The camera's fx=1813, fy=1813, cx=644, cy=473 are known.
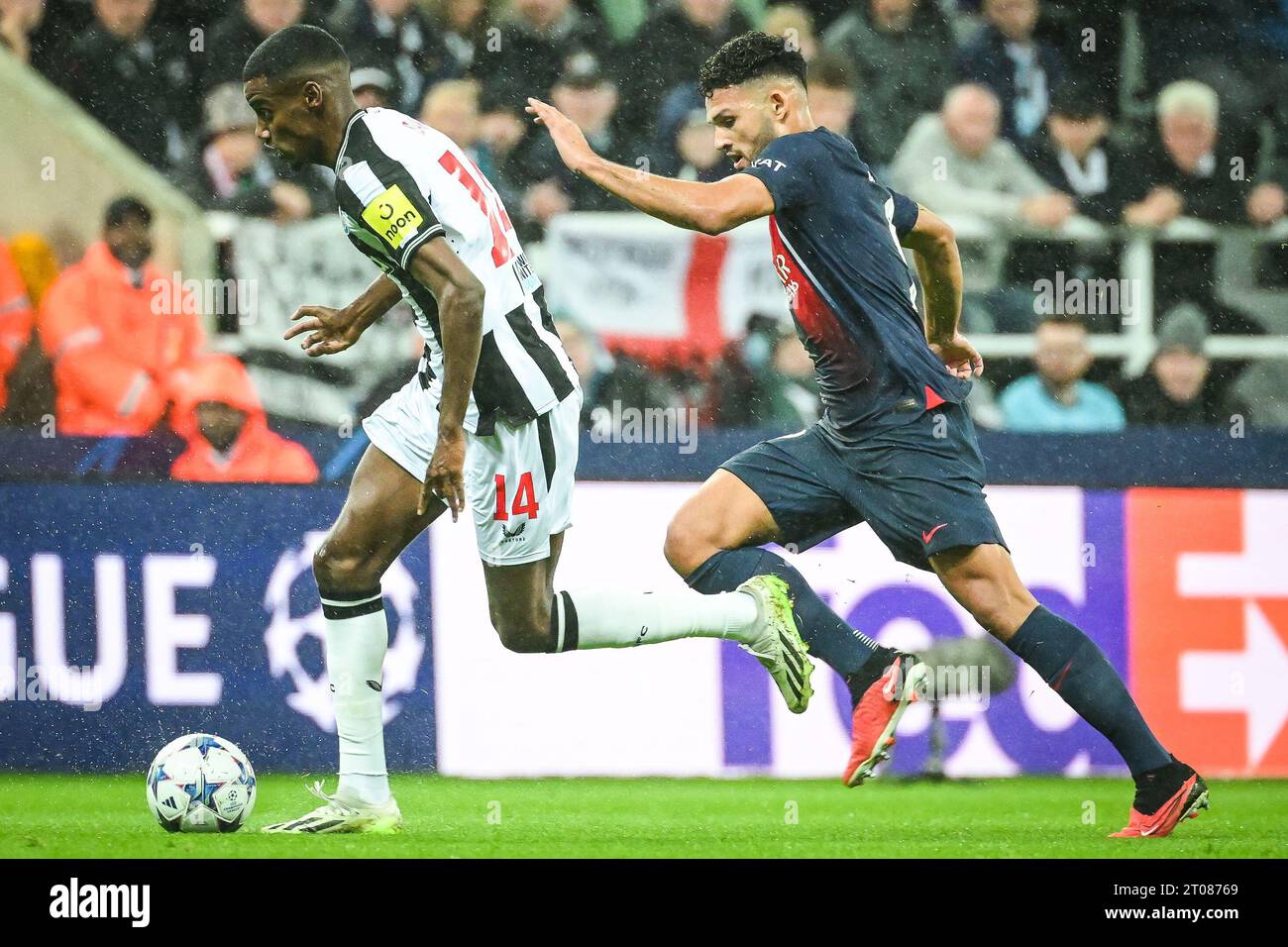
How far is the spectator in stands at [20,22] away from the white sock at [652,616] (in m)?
4.02

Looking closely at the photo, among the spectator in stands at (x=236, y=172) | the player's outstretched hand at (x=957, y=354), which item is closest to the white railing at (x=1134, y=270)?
the player's outstretched hand at (x=957, y=354)

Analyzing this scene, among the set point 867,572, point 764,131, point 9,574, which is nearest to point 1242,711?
point 867,572

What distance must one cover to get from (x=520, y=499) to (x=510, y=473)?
0.08 m

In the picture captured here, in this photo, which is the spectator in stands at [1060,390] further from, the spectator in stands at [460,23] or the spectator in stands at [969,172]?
the spectator in stands at [460,23]

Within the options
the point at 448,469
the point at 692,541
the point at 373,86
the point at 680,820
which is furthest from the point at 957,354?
the point at 373,86

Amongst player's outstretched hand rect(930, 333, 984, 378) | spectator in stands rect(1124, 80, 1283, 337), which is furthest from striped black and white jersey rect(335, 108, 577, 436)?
spectator in stands rect(1124, 80, 1283, 337)

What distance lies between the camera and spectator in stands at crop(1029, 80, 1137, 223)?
7579mm

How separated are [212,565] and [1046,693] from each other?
3060 mm

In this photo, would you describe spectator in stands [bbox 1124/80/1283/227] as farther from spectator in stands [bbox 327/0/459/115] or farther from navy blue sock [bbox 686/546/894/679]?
navy blue sock [bbox 686/546/894/679]

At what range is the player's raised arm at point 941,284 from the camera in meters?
5.30

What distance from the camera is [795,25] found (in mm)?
7965

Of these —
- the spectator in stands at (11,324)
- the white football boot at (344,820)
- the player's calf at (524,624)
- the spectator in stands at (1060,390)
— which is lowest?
the white football boot at (344,820)

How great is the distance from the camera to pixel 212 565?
6.55 meters

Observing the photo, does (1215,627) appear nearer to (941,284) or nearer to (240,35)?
(941,284)
